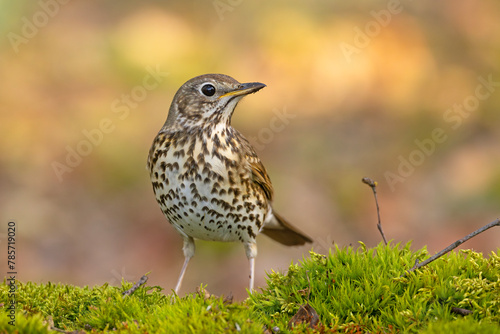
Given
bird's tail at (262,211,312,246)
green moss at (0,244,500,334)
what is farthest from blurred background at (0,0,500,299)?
green moss at (0,244,500,334)

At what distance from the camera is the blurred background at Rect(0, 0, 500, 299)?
5.97m

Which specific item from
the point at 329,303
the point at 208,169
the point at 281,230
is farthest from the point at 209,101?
the point at 329,303

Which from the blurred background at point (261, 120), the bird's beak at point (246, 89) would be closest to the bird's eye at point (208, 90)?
the bird's beak at point (246, 89)

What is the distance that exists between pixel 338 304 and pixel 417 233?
3.92 metres

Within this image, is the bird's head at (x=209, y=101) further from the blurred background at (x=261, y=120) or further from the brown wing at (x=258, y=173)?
the blurred background at (x=261, y=120)

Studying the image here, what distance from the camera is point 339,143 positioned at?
283 inches

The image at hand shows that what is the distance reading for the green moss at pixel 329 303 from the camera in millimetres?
2221

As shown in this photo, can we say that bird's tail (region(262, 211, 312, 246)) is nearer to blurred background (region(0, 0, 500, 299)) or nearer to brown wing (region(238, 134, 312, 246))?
brown wing (region(238, 134, 312, 246))

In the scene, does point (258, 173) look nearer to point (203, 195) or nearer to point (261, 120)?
point (203, 195)

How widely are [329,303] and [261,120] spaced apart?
471 cm

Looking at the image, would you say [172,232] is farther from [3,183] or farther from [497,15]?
[497,15]

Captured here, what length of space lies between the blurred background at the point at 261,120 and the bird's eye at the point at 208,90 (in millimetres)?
2160

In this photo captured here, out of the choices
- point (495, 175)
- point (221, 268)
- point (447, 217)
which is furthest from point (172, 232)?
point (495, 175)

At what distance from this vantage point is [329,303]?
2557mm
